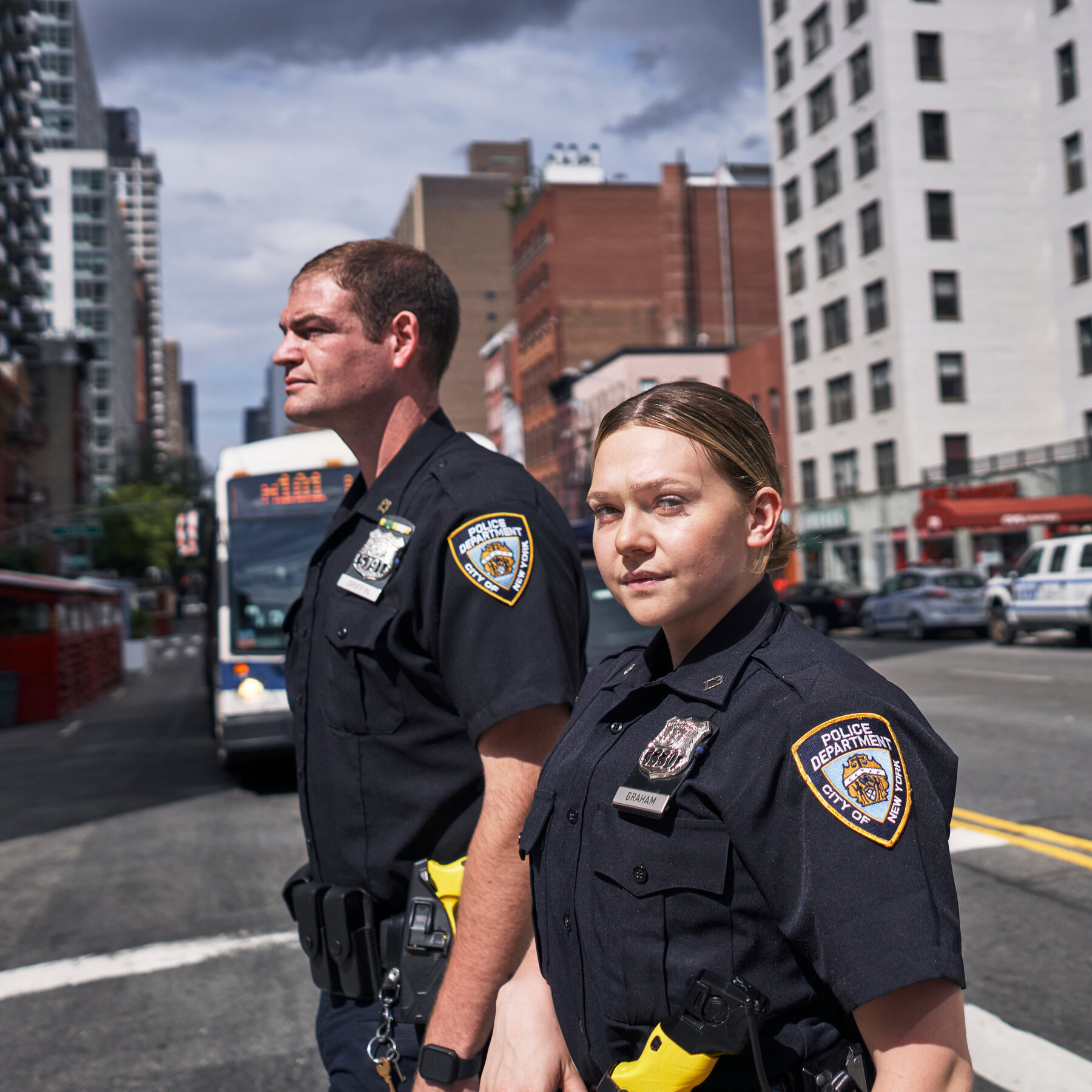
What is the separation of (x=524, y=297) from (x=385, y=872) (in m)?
73.3

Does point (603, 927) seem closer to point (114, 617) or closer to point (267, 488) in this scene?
point (267, 488)

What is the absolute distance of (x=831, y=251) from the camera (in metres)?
46.2

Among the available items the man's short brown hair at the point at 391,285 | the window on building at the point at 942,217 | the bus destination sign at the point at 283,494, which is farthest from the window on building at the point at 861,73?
the man's short brown hair at the point at 391,285

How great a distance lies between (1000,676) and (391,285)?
15.6 m

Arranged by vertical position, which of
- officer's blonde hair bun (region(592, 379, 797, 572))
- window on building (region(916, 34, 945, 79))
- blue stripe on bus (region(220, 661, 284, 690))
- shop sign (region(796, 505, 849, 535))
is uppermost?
window on building (region(916, 34, 945, 79))

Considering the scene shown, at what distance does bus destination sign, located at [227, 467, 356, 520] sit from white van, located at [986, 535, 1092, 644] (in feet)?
49.0

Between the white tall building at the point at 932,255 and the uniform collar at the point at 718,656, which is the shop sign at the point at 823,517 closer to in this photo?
the white tall building at the point at 932,255

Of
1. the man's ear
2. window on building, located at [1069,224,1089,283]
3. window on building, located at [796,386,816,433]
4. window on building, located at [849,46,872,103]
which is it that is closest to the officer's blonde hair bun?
the man's ear

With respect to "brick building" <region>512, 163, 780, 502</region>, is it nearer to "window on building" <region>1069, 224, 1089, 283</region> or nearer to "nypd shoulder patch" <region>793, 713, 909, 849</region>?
"window on building" <region>1069, 224, 1089, 283</region>

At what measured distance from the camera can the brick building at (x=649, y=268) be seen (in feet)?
215

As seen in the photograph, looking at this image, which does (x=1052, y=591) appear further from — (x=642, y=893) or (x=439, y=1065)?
(x=642, y=893)

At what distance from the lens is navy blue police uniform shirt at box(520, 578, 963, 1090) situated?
4.64 feet

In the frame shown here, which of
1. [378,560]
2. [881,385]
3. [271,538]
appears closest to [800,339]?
[881,385]

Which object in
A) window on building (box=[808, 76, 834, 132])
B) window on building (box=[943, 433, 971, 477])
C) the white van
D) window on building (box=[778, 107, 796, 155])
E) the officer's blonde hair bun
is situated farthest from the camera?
window on building (box=[778, 107, 796, 155])
